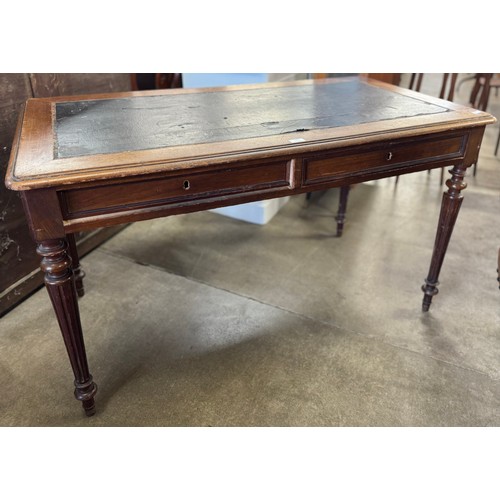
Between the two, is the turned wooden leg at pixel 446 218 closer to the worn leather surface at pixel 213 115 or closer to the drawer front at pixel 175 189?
the worn leather surface at pixel 213 115

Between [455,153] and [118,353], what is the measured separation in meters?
1.56

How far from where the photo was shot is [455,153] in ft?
5.75

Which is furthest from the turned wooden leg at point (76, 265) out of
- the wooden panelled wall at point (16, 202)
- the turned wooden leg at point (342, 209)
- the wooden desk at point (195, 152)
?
the turned wooden leg at point (342, 209)

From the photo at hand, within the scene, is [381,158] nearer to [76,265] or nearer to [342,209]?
[342,209]

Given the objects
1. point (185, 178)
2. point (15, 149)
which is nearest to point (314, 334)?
point (185, 178)

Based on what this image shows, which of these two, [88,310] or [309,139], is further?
[88,310]

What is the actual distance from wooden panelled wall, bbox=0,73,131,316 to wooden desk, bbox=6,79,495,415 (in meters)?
0.22

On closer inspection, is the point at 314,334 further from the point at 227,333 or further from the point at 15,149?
the point at 15,149

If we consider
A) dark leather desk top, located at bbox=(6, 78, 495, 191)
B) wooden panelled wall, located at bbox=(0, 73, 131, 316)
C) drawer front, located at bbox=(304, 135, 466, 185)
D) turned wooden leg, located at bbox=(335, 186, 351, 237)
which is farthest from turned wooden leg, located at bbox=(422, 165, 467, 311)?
wooden panelled wall, located at bbox=(0, 73, 131, 316)

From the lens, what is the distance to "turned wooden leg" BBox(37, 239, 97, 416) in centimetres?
129

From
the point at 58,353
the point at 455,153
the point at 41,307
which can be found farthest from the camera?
the point at 41,307

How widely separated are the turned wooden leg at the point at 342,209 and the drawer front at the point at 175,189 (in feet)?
4.10

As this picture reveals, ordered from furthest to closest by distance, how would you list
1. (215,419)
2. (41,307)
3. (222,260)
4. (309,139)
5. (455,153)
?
1. (222,260)
2. (41,307)
3. (455,153)
4. (215,419)
5. (309,139)

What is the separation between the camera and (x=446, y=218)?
191cm
